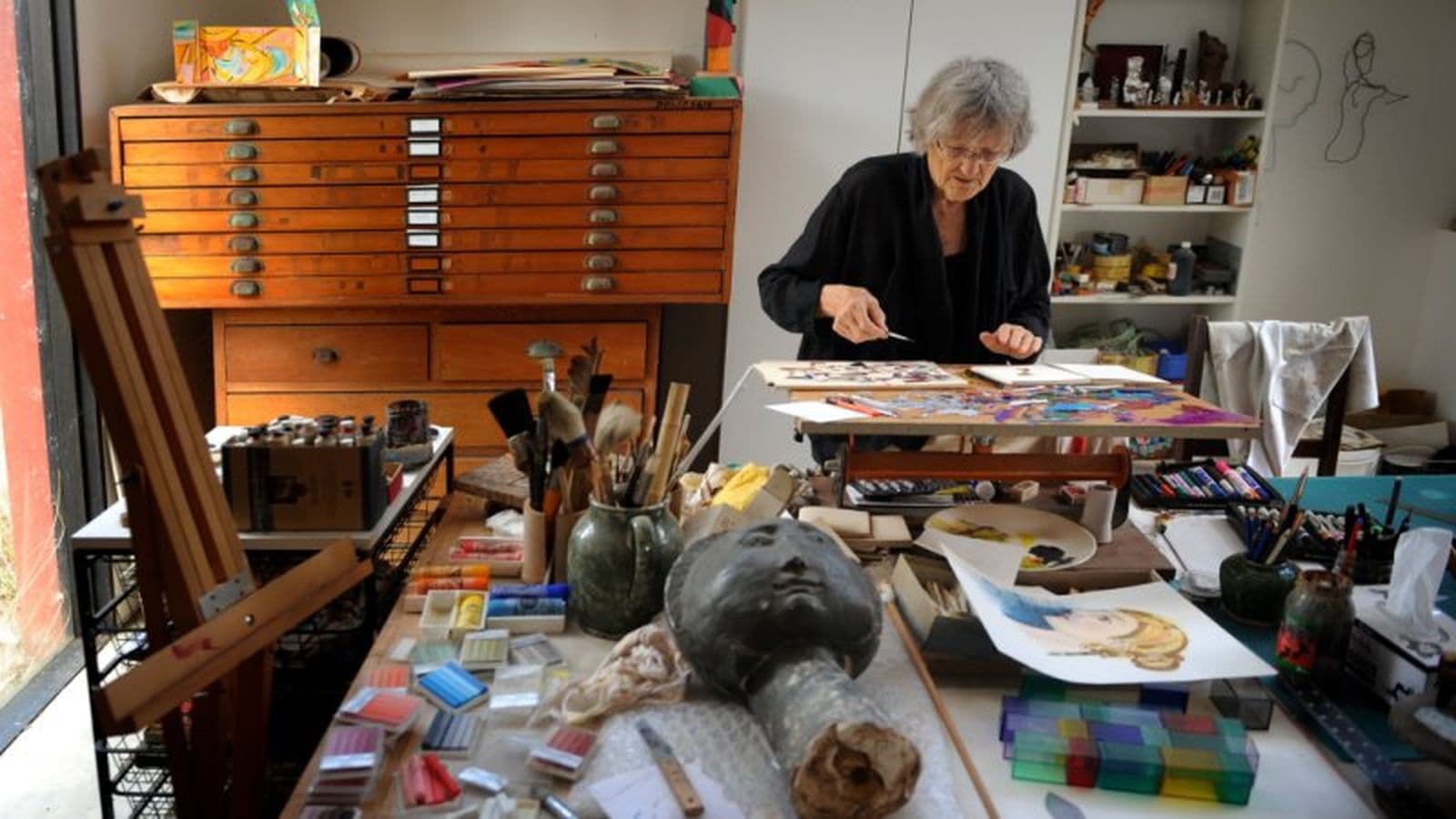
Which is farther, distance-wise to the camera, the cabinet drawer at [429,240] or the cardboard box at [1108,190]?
the cardboard box at [1108,190]

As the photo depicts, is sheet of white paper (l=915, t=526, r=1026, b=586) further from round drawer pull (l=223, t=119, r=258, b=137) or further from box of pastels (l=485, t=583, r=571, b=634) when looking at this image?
round drawer pull (l=223, t=119, r=258, b=137)

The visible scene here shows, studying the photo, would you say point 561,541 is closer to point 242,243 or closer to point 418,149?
point 418,149

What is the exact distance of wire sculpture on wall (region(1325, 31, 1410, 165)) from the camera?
152 inches

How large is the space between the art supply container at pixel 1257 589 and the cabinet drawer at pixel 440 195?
200cm

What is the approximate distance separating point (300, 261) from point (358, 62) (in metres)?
0.68

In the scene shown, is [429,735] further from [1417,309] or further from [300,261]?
[1417,309]

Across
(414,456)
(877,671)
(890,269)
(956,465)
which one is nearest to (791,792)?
(877,671)

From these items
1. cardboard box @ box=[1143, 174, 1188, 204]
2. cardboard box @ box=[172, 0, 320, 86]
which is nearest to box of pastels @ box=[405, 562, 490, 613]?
cardboard box @ box=[172, 0, 320, 86]

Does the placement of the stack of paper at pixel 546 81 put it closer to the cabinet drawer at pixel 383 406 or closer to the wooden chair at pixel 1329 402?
the cabinet drawer at pixel 383 406

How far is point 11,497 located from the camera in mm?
2625

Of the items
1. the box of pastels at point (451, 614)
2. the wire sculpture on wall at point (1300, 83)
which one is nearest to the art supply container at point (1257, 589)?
the box of pastels at point (451, 614)

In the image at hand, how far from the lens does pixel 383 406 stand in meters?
3.20

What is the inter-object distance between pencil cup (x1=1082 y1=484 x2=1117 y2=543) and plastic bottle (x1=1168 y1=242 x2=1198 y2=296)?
242 cm

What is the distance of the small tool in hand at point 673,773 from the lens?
984mm
